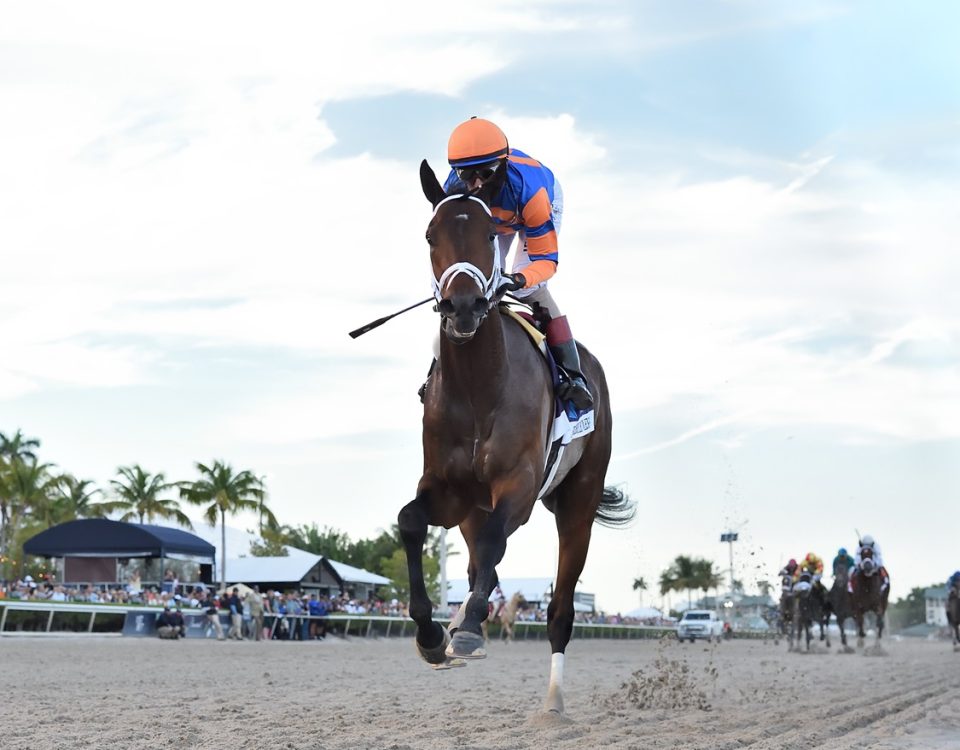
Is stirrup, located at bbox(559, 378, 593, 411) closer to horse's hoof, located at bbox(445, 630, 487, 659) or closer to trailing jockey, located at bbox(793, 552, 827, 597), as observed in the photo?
horse's hoof, located at bbox(445, 630, 487, 659)

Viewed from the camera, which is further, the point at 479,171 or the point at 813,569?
the point at 813,569

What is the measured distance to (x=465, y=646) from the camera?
20.1ft

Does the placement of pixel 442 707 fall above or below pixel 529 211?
below

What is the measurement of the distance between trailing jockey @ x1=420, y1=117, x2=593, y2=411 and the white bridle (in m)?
0.15

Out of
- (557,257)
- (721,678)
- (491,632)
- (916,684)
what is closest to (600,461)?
(557,257)

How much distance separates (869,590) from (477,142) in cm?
2207

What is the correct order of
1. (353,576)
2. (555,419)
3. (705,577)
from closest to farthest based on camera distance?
(555,419), (353,576), (705,577)

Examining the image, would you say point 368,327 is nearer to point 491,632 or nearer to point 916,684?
point 916,684

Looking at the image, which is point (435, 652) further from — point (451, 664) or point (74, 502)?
point (74, 502)

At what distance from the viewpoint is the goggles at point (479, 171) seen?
7012 millimetres

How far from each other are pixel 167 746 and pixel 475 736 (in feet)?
6.56

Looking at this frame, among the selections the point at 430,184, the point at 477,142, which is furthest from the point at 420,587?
the point at 477,142

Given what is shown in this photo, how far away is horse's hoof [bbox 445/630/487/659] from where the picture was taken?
20.0ft

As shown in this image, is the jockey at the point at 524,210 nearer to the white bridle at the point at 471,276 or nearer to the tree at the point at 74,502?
the white bridle at the point at 471,276
